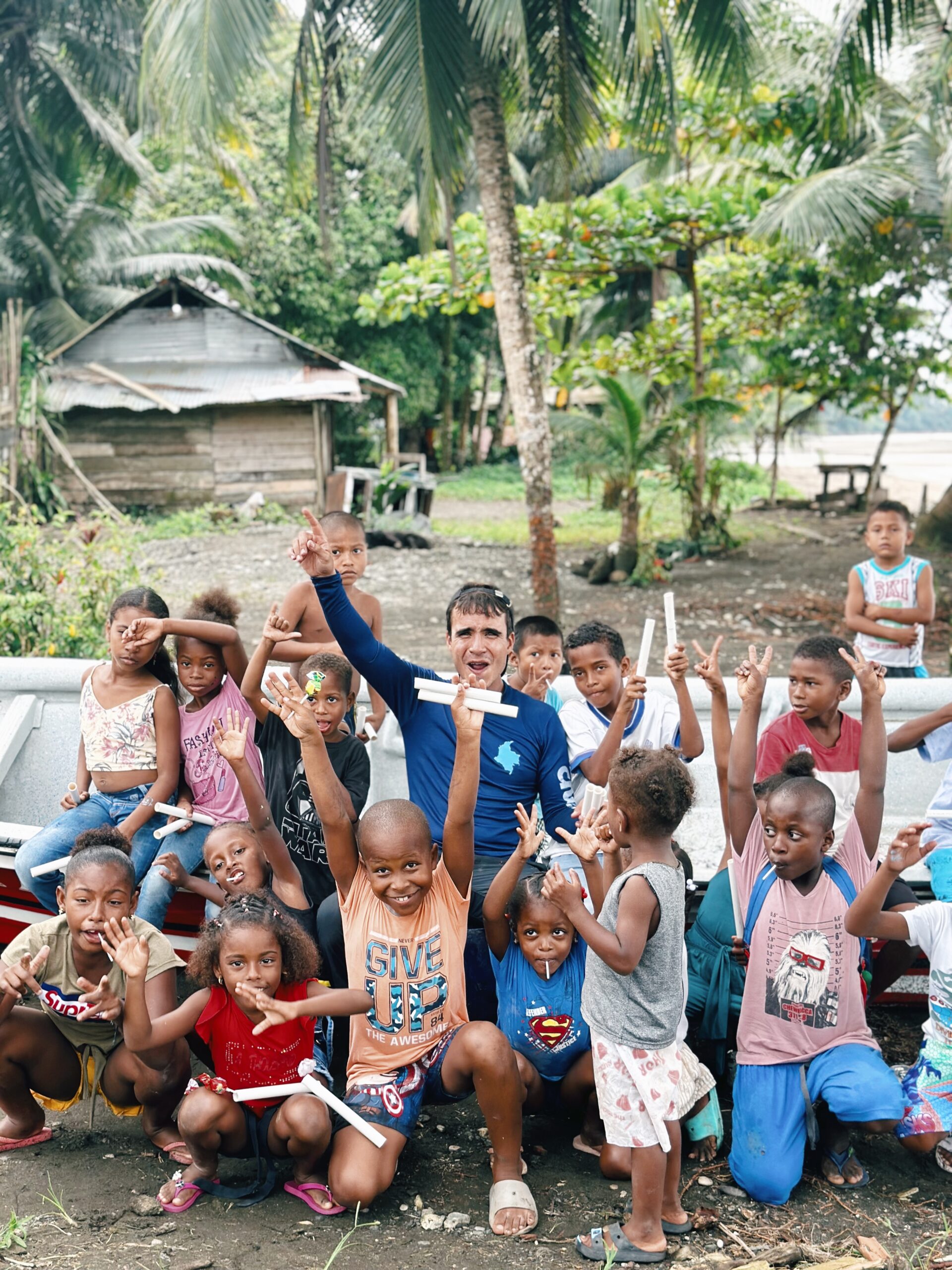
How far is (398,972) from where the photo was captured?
9.95 ft

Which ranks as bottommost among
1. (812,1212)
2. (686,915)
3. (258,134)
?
(812,1212)

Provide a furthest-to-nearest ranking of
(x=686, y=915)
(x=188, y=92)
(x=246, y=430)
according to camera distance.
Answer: (x=246, y=430)
(x=188, y=92)
(x=686, y=915)

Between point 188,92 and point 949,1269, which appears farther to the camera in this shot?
point 188,92

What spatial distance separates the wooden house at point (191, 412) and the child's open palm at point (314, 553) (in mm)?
14944

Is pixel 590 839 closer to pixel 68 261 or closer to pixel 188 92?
pixel 188 92

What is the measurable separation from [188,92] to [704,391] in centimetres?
741

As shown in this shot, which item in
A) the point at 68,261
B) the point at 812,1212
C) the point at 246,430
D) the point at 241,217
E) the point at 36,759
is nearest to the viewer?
the point at 812,1212

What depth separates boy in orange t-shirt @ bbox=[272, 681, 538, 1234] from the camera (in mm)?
2922

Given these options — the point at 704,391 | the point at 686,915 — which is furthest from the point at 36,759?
the point at 704,391

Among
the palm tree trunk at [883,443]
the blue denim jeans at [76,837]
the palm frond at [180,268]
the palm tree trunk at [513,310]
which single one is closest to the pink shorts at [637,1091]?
the blue denim jeans at [76,837]

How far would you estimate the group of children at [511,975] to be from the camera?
112 inches

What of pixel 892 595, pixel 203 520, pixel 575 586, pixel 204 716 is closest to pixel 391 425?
pixel 203 520

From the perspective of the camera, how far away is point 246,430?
18469 mm

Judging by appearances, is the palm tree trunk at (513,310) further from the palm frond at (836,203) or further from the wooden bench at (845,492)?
the wooden bench at (845,492)
